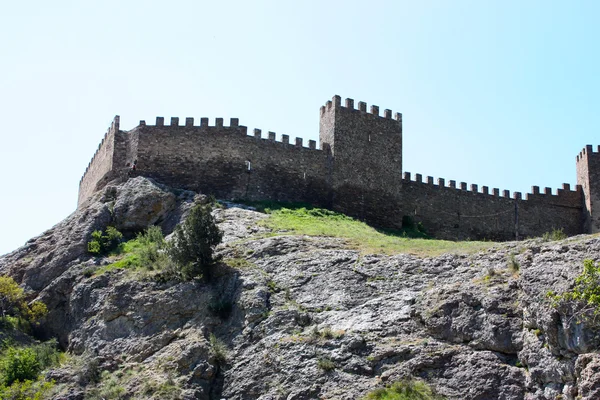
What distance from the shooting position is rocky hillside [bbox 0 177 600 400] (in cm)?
2427

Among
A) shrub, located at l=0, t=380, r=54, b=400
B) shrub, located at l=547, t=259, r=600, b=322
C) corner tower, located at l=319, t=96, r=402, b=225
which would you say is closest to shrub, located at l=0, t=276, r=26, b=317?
shrub, located at l=0, t=380, r=54, b=400

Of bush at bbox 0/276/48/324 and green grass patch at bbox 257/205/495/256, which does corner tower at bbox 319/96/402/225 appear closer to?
green grass patch at bbox 257/205/495/256

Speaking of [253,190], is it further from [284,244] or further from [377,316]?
[377,316]

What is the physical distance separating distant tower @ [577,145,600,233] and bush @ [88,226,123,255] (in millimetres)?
25414

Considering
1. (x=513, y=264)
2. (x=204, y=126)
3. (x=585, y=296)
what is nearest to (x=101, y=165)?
(x=204, y=126)

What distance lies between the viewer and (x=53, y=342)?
1247 inches

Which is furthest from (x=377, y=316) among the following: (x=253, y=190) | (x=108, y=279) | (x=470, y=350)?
(x=253, y=190)

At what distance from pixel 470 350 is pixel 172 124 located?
66.5 feet

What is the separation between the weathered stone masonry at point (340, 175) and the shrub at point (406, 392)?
1731 cm

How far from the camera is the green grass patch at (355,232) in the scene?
32.0 meters

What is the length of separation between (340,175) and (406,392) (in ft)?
63.1

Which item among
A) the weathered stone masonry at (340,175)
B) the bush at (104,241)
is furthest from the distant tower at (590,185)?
the bush at (104,241)

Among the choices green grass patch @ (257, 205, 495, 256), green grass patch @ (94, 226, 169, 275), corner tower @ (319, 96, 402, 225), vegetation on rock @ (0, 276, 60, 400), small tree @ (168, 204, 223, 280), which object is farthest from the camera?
corner tower @ (319, 96, 402, 225)

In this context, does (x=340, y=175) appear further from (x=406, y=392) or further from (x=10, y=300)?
(x=406, y=392)
